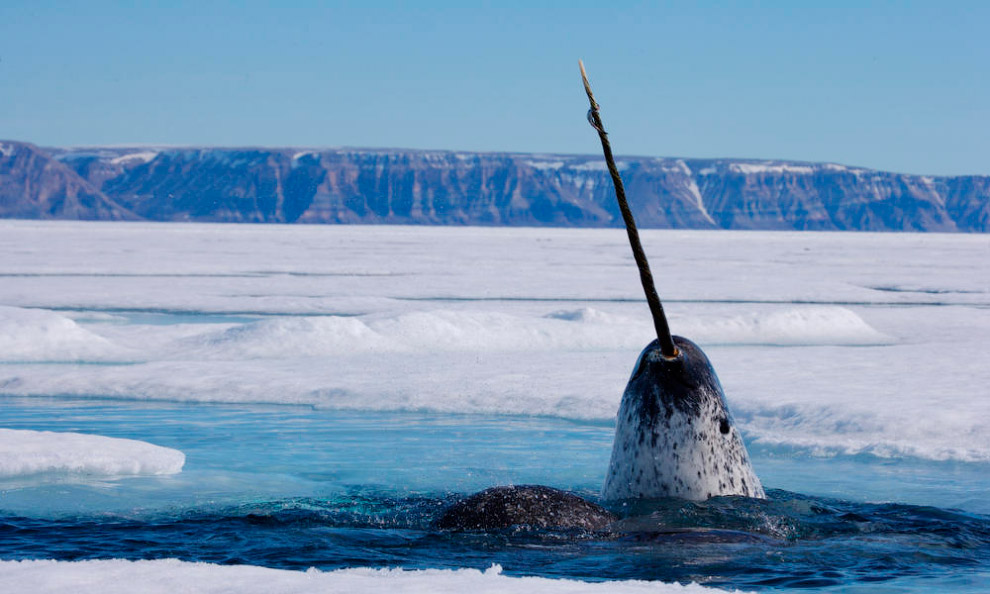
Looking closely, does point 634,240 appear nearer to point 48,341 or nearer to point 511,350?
point 511,350

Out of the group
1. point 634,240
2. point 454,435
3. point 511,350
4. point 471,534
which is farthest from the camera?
point 511,350

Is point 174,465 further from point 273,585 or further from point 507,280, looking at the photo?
point 507,280

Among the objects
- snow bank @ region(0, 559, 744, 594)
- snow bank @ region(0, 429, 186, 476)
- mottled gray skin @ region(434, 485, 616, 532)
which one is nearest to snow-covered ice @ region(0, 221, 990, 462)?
snow bank @ region(0, 429, 186, 476)

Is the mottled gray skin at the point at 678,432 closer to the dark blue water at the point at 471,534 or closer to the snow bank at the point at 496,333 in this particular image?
the dark blue water at the point at 471,534

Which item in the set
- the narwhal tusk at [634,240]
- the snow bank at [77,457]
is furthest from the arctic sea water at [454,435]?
the narwhal tusk at [634,240]

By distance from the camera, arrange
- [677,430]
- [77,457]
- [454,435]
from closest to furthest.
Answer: [677,430] → [77,457] → [454,435]

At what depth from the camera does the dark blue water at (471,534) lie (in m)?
4.21

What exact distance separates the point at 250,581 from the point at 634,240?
167cm

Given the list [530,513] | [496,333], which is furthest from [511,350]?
[530,513]

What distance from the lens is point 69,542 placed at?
455 cm

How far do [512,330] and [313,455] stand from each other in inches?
253

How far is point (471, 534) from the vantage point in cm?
461

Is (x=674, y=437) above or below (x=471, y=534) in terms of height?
above

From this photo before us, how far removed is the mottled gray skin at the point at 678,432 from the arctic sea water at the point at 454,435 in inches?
3.8
